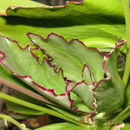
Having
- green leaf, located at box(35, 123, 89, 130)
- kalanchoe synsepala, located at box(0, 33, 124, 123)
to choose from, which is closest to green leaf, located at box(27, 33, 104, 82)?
kalanchoe synsepala, located at box(0, 33, 124, 123)

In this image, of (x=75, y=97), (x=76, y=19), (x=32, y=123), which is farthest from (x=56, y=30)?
(x=32, y=123)

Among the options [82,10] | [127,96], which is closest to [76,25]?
[82,10]

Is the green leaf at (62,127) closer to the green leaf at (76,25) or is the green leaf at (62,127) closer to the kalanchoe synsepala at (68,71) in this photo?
the kalanchoe synsepala at (68,71)

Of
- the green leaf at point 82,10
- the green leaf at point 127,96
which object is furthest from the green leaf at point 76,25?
the green leaf at point 127,96

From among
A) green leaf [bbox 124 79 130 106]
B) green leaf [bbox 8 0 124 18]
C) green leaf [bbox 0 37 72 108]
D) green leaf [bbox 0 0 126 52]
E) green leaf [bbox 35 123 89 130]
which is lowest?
green leaf [bbox 35 123 89 130]

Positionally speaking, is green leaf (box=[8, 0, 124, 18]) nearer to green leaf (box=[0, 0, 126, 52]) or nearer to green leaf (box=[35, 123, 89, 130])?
green leaf (box=[0, 0, 126, 52])

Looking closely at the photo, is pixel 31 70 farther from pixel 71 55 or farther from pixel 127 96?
pixel 127 96

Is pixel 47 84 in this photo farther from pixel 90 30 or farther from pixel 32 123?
pixel 32 123
